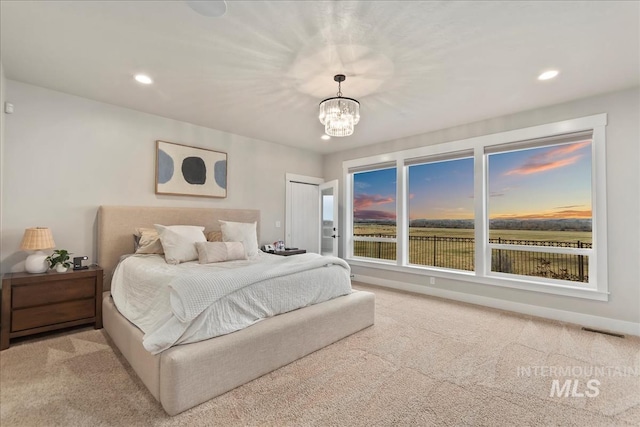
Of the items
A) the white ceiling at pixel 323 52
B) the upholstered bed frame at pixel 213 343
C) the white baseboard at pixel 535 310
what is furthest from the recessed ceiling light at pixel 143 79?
the white baseboard at pixel 535 310

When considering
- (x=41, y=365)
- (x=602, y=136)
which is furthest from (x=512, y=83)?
(x=41, y=365)

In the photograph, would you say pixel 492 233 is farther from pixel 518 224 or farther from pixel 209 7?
pixel 209 7

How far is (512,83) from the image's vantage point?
2957 millimetres

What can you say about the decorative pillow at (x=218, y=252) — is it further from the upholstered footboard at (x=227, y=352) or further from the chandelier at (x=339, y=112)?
the chandelier at (x=339, y=112)

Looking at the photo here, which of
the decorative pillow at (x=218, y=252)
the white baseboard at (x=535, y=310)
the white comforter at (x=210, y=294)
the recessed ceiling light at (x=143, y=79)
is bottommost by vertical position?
the white baseboard at (x=535, y=310)

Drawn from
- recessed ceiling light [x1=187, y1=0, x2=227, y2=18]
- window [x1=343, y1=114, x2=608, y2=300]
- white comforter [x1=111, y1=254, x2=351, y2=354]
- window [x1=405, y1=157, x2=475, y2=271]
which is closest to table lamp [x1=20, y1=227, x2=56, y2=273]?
white comforter [x1=111, y1=254, x2=351, y2=354]

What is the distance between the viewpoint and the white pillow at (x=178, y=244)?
3082mm

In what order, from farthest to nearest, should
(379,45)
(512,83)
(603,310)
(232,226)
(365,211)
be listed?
(365,211) < (232,226) < (603,310) < (512,83) < (379,45)

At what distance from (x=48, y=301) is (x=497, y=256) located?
5.37m

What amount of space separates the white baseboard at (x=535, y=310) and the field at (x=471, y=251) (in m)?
0.47

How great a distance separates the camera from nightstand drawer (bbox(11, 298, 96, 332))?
265cm

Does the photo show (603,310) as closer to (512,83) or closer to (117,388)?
(512,83)

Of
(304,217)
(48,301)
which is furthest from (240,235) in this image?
(304,217)

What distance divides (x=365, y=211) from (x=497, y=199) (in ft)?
8.24
